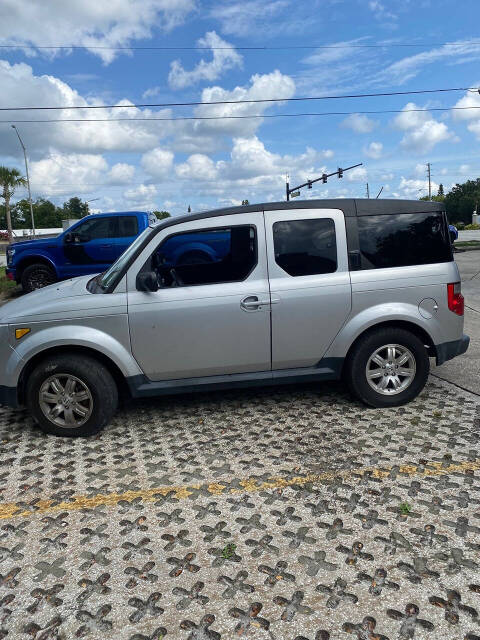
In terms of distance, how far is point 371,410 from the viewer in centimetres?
468

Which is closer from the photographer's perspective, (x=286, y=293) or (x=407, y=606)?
(x=407, y=606)

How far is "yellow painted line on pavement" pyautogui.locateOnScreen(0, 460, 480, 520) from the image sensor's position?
130 inches

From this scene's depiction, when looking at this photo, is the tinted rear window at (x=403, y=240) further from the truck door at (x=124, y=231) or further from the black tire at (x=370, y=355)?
the truck door at (x=124, y=231)

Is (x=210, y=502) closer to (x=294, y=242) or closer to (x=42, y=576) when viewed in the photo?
(x=42, y=576)

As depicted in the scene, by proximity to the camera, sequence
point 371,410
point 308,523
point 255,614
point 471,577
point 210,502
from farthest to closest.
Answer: point 371,410 → point 210,502 → point 308,523 → point 471,577 → point 255,614

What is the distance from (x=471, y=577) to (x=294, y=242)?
2.83 metres

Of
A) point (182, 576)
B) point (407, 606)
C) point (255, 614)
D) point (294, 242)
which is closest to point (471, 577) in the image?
point (407, 606)

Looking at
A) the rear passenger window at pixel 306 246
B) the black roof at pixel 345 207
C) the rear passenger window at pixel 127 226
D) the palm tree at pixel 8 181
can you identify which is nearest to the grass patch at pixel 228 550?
the rear passenger window at pixel 306 246

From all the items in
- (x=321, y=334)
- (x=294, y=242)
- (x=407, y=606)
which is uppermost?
(x=294, y=242)

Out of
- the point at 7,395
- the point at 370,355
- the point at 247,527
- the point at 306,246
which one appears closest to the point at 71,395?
the point at 7,395

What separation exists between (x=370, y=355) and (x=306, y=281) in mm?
880

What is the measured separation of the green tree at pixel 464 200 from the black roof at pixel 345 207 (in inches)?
3014

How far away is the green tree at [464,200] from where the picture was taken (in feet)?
242

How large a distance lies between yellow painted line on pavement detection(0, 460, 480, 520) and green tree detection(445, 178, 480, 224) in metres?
78.0
